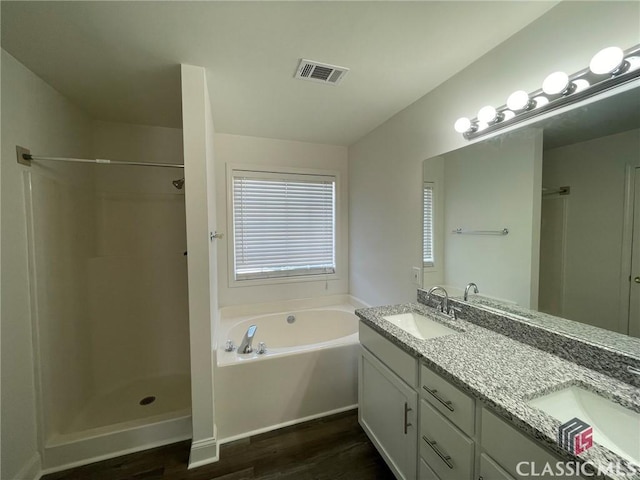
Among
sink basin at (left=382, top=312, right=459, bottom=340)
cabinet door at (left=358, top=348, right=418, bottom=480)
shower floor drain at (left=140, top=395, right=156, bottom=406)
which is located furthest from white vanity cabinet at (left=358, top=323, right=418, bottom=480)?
shower floor drain at (left=140, top=395, right=156, bottom=406)

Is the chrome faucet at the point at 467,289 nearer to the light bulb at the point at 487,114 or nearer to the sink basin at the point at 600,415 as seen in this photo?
the sink basin at the point at 600,415

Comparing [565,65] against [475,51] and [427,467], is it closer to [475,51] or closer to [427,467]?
[475,51]

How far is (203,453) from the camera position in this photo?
1.55 meters

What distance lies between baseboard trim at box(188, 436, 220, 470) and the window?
73.4 inches

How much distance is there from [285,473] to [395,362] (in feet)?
3.15

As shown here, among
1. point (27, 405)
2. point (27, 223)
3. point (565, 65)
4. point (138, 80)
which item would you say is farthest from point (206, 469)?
point (565, 65)

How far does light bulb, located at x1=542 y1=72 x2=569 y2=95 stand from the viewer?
105cm

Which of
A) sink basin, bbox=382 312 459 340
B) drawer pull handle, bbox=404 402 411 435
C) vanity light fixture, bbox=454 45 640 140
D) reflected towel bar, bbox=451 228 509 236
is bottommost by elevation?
drawer pull handle, bbox=404 402 411 435

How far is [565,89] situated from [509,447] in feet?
4.59

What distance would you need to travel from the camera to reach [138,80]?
159 cm

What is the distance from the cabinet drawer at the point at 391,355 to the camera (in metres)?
1.20

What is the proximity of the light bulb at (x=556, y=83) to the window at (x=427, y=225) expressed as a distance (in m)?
0.79

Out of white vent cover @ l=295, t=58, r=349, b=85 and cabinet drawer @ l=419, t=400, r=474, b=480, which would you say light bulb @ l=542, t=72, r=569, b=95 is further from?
cabinet drawer @ l=419, t=400, r=474, b=480

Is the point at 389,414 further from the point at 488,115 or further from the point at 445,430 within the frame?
the point at 488,115
